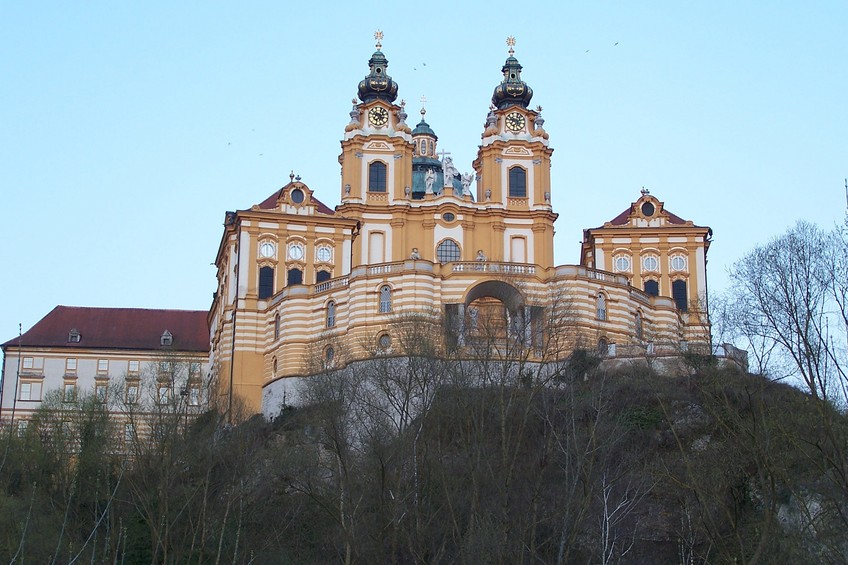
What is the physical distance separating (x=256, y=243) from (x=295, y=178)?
524 cm

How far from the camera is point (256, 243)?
241ft

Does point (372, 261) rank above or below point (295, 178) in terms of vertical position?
below

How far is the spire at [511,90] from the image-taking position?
8163 cm

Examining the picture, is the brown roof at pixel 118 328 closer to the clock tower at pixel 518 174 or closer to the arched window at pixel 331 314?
the arched window at pixel 331 314

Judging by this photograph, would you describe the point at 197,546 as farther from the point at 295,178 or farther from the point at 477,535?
the point at 295,178

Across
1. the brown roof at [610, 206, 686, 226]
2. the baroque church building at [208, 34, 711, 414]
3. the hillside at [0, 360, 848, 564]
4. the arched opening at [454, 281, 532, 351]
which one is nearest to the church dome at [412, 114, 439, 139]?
the baroque church building at [208, 34, 711, 414]

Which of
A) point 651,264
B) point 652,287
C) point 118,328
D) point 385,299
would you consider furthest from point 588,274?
point 118,328

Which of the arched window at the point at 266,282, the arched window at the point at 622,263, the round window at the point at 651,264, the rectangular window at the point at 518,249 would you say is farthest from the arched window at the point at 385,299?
the round window at the point at 651,264

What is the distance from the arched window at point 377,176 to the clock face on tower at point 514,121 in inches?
352

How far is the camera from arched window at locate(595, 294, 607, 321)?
65688 millimetres

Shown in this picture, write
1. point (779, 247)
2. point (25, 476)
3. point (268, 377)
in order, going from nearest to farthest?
point (779, 247) → point (25, 476) → point (268, 377)

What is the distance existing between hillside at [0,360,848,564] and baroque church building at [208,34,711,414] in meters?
10.8

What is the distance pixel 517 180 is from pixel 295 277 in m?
16.4

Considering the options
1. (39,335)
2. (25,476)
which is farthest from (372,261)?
(25,476)
